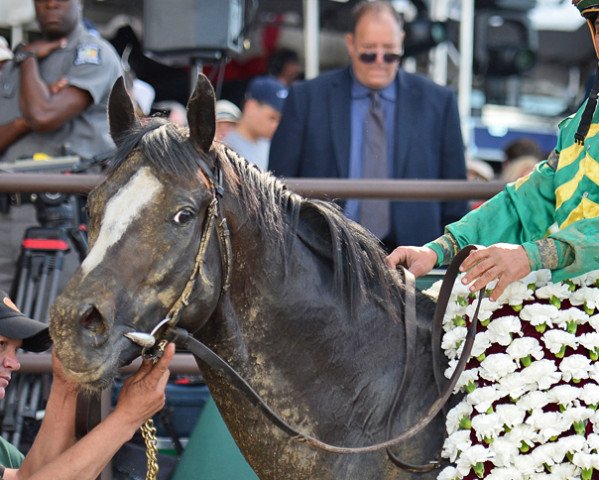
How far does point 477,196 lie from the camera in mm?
4215

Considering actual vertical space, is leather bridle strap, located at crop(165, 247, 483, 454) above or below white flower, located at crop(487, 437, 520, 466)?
above

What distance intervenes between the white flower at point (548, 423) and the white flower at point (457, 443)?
0.16 meters

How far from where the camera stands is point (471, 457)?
2639 mm

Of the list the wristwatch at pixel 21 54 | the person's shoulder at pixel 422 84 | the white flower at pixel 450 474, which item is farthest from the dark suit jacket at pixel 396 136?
the white flower at pixel 450 474

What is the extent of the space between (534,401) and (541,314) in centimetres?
23

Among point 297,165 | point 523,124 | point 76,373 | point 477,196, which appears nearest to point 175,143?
point 76,373

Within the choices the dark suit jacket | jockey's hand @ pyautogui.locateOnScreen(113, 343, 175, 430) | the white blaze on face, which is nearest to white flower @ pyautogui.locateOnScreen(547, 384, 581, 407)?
jockey's hand @ pyautogui.locateOnScreen(113, 343, 175, 430)

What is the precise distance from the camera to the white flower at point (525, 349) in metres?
2.71

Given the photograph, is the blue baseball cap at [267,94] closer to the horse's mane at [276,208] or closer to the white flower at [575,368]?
the horse's mane at [276,208]

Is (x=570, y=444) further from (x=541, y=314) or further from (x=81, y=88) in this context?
(x=81, y=88)

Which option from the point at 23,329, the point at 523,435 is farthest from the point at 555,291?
the point at 23,329

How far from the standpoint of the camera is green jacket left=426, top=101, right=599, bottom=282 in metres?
2.67

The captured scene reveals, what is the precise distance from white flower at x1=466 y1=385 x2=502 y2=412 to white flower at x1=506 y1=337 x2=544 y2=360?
106mm

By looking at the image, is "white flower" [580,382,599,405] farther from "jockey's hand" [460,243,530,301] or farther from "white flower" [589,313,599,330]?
"jockey's hand" [460,243,530,301]
